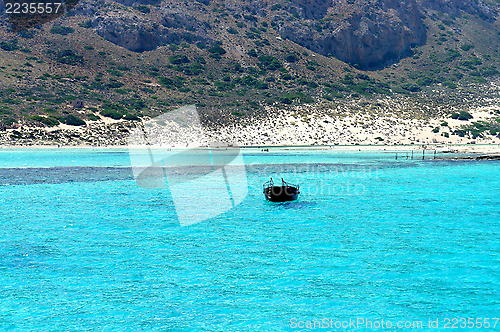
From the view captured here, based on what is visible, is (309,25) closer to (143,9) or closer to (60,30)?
(143,9)

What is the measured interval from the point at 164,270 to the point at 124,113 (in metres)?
108

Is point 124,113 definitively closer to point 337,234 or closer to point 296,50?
point 296,50

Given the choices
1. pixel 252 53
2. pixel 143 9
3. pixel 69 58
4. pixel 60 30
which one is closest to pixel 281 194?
pixel 69 58

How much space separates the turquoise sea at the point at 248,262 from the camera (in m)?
16.7

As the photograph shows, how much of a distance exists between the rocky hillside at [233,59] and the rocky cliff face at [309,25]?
1.37 feet

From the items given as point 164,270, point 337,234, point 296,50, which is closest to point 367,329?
point 164,270

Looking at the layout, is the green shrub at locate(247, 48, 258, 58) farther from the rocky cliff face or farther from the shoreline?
the shoreline

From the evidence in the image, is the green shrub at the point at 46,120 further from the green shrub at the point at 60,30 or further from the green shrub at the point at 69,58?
the green shrub at the point at 60,30

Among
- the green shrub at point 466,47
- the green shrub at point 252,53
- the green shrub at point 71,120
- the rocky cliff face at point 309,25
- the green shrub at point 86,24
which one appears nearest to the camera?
the green shrub at point 71,120

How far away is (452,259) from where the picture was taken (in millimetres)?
23203

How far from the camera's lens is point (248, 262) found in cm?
2267

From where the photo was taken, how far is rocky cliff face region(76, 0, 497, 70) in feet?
539

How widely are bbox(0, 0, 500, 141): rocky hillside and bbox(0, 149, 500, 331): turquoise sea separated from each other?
8713cm

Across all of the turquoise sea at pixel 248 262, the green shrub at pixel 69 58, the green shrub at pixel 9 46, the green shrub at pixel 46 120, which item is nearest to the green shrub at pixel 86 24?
the green shrub at pixel 69 58
